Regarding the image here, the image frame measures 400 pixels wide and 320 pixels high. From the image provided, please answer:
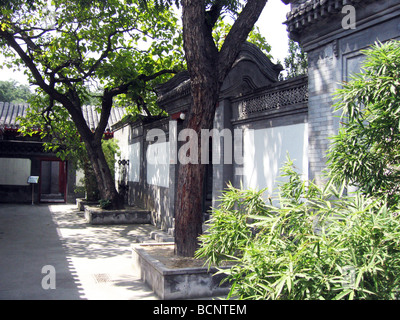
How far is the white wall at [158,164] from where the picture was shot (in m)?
11.3

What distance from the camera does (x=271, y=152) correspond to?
689cm

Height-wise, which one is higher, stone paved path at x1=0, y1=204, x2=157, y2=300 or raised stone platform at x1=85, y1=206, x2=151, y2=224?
raised stone platform at x1=85, y1=206, x2=151, y2=224

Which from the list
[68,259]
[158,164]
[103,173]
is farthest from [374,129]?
[103,173]

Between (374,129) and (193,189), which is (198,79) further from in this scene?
(374,129)

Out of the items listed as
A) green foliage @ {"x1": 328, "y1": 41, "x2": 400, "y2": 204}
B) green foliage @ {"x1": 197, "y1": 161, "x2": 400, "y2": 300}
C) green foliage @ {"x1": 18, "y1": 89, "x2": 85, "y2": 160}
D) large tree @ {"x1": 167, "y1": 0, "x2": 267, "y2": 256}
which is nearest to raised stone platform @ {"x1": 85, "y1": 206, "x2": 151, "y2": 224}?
green foliage @ {"x1": 18, "y1": 89, "x2": 85, "y2": 160}

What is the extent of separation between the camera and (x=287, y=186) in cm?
332

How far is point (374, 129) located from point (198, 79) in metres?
3.55

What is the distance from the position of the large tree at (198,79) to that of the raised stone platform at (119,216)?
6.44 meters

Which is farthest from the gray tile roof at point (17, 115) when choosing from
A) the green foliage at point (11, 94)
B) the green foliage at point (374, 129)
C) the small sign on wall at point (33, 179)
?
the green foliage at point (11, 94)

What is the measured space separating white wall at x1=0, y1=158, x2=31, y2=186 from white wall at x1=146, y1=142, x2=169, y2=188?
828cm

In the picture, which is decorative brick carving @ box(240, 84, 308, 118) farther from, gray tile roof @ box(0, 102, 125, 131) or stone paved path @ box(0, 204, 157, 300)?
gray tile roof @ box(0, 102, 125, 131)

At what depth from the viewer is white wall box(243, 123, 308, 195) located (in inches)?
244
